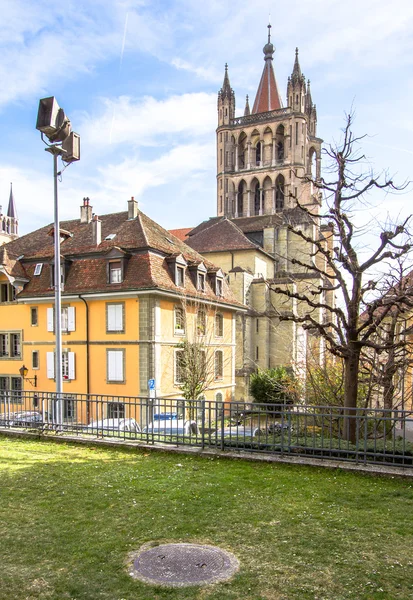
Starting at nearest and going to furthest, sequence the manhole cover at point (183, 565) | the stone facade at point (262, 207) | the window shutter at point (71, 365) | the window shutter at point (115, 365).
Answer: the manhole cover at point (183, 565) → the window shutter at point (115, 365) → the window shutter at point (71, 365) → the stone facade at point (262, 207)

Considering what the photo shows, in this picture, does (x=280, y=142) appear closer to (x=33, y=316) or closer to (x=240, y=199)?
(x=240, y=199)

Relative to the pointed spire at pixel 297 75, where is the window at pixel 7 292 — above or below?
below

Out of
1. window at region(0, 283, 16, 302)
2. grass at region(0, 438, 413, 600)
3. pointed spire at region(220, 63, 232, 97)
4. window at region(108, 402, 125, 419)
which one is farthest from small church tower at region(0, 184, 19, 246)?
grass at region(0, 438, 413, 600)

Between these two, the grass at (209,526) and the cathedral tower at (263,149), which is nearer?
the grass at (209,526)

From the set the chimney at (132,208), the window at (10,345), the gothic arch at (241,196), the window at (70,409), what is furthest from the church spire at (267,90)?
the window at (70,409)

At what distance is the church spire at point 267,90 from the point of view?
67.4 metres

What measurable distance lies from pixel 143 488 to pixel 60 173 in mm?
9420

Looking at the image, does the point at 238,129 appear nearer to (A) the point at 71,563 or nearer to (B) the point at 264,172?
(B) the point at 264,172

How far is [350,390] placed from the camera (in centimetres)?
1076

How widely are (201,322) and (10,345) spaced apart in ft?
40.8

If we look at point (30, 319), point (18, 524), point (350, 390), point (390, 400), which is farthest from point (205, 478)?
point (30, 319)

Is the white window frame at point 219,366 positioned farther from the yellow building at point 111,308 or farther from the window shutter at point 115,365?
the window shutter at point 115,365

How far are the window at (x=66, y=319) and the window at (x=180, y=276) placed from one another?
642 cm

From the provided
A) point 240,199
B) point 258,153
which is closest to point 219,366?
point 240,199
